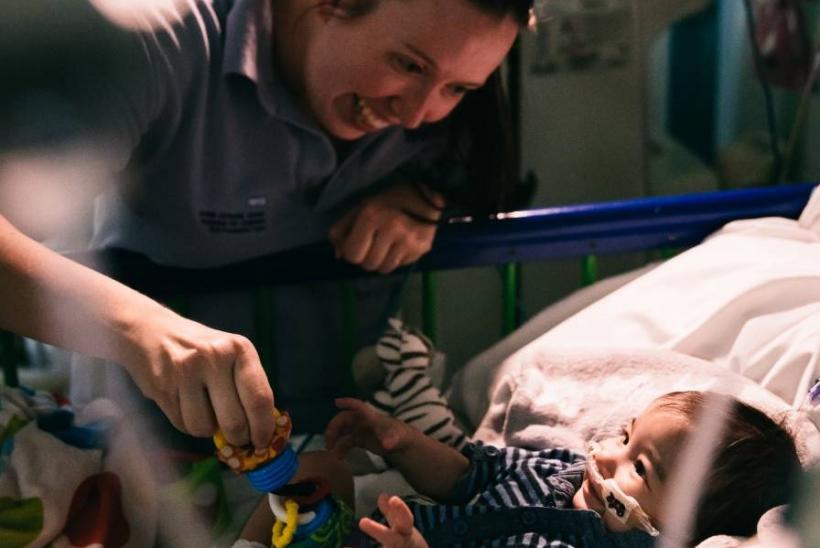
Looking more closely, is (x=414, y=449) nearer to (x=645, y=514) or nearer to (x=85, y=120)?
(x=645, y=514)

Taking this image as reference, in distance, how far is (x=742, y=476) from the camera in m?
0.83

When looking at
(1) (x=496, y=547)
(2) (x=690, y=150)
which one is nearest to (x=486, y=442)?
(1) (x=496, y=547)

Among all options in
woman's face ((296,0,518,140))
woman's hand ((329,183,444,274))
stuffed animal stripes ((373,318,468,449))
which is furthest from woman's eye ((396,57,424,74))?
stuffed animal stripes ((373,318,468,449))

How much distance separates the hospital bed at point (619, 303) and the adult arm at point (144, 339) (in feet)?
0.90

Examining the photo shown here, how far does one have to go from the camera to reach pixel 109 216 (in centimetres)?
109

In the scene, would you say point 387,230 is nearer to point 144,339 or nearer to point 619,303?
point 619,303

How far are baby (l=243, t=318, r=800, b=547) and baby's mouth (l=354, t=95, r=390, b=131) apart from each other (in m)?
0.32

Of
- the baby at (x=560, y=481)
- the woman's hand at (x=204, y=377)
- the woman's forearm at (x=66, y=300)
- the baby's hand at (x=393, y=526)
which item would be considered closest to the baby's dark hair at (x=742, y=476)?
the baby at (x=560, y=481)

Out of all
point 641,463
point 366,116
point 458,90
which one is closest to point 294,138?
point 366,116

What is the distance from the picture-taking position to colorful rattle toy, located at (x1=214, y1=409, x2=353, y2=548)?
2.41 feet

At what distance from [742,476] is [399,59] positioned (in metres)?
0.52

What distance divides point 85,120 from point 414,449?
0.49m

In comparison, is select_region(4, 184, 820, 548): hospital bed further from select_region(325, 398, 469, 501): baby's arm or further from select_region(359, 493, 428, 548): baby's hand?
select_region(359, 493, 428, 548): baby's hand

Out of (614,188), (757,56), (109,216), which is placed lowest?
(614,188)
